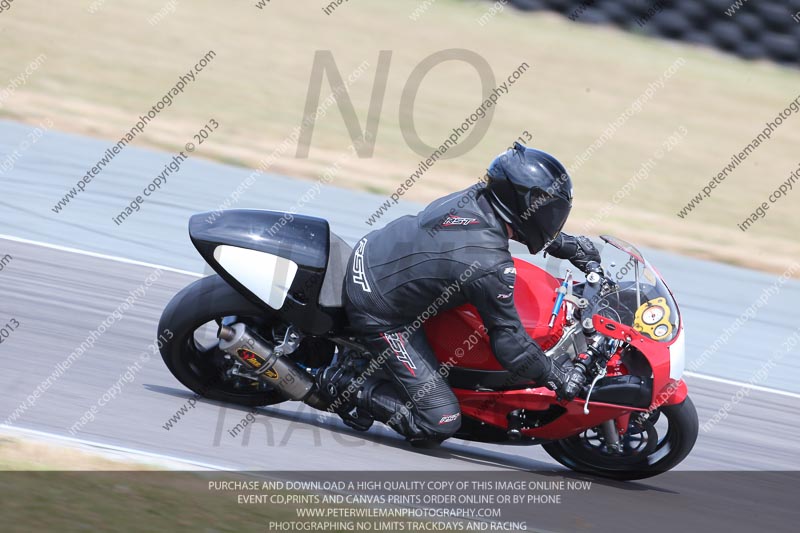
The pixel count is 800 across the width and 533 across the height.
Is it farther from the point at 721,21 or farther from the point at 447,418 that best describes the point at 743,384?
the point at 721,21

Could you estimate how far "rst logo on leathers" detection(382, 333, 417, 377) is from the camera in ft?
17.1

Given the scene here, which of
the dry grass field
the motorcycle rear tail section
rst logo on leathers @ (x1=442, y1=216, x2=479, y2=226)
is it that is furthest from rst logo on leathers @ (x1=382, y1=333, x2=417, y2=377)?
the dry grass field

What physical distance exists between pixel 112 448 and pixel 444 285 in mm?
1663

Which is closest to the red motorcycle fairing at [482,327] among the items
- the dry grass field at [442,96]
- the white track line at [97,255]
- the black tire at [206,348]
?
the black tire at [206,348]

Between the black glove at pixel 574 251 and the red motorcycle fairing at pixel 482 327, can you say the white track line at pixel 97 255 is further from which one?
the black glove at pixel 574 251

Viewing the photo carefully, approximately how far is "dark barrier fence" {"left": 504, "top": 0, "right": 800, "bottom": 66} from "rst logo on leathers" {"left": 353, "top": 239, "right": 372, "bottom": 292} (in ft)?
40.4

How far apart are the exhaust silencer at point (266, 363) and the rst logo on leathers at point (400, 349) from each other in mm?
490

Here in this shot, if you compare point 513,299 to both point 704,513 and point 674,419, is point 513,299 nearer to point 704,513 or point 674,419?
point 674,419

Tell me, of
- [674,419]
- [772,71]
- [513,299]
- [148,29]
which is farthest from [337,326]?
[772,71]

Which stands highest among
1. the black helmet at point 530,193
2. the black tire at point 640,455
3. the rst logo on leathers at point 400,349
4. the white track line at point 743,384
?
the black helmet at point 530,193

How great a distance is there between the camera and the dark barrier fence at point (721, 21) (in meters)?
16.0

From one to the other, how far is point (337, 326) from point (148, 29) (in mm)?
11462

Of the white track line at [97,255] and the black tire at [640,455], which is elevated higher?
the black tire at [640,455]

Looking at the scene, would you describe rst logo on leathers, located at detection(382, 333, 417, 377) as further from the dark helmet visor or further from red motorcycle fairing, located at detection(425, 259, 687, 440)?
the dark helmet visor
